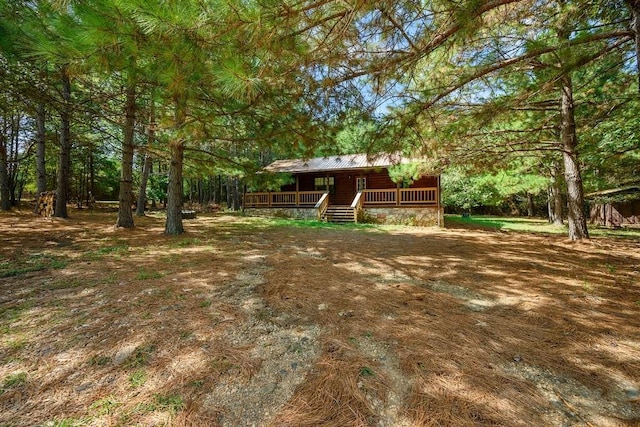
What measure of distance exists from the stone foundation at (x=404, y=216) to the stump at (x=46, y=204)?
43.0 ft

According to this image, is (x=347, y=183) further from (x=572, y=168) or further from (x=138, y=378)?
(x=138, y=378)

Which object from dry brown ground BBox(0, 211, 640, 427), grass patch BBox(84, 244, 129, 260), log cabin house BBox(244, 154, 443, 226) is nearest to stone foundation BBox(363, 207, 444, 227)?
log cabin house BBox(244, 154, 443, 226)

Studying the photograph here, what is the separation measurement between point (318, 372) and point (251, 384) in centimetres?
43

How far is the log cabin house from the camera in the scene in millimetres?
13414

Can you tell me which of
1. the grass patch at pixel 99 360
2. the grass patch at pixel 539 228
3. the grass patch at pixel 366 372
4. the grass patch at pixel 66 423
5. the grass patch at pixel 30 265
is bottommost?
the grass patch at pixel 66 423

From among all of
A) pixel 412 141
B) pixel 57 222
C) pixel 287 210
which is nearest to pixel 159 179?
pixel 287 210

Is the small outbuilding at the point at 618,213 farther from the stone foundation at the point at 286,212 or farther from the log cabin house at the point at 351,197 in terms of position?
the stone foundation at the point at 286,212

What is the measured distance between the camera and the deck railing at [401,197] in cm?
1350

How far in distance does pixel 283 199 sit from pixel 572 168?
44.1 ft

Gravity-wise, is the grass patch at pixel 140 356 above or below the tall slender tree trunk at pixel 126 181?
below

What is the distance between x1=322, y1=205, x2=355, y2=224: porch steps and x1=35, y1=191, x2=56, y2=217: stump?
37.1ft

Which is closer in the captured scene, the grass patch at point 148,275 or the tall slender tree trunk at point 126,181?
the grass patch at point 148,275

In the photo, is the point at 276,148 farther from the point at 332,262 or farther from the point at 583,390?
the point at 583,390

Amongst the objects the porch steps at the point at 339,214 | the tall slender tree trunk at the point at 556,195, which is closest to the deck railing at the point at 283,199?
the porch steps at the point at 339,214
